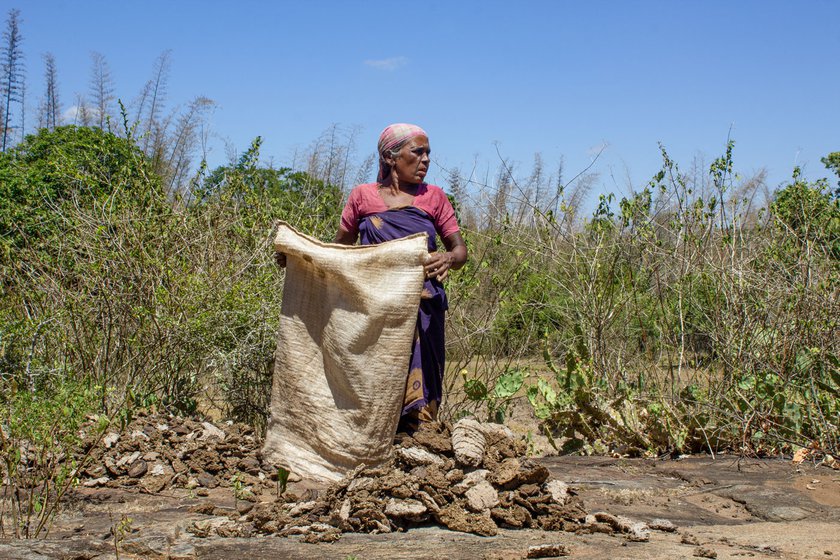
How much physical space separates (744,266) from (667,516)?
2.08 meters

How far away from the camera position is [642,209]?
18.7 feet

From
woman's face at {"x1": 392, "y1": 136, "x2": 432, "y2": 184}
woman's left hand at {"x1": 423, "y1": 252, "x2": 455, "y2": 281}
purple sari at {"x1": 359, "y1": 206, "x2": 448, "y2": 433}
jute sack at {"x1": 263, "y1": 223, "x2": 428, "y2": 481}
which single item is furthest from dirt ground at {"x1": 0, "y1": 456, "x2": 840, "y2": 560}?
woman's face at {"x1": 392, "y1": 136, "x2": 432, "y2": 184}

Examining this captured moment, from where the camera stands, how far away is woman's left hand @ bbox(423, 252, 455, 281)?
412 centimetres

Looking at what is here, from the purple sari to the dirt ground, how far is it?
34.5 inches

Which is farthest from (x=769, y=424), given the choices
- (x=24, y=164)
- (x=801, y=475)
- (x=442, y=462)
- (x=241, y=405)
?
(x=24, y=164)

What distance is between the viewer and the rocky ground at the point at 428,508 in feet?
10.4

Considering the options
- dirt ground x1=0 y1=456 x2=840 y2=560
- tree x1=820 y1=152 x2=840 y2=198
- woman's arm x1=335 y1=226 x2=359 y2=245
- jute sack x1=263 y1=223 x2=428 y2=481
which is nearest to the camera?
dirt ground x1=0 y1=456 x2=840 y2=560

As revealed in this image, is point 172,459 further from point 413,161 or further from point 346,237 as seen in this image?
point 413,161

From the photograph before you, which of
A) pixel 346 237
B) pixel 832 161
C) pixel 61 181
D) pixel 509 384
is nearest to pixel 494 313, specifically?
pixel 509 384

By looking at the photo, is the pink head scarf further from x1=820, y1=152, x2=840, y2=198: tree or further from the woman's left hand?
x1=820, y1=152, x2=840, y2=198: tree

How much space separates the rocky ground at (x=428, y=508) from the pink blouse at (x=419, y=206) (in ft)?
3.45

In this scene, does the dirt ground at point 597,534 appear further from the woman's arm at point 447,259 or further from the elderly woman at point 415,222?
the woman's arm at point 447,259

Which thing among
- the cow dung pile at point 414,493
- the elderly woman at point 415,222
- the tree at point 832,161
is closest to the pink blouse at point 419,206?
the elderly woman at point 415,222

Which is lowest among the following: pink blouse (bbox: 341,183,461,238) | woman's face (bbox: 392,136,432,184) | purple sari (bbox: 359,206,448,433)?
purple sari (bbox: 359,206,448,433)
